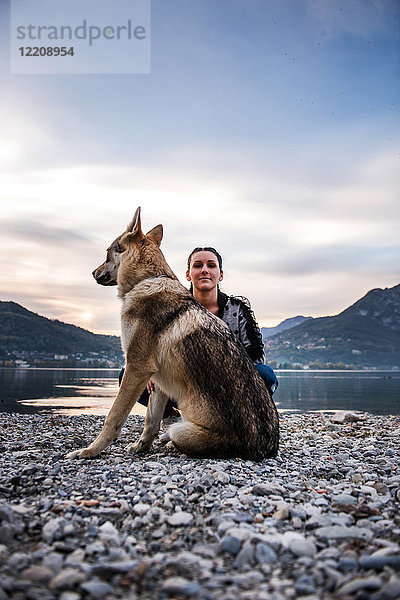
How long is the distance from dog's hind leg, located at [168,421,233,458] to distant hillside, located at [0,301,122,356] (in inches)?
4688

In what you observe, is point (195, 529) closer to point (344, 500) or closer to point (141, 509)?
point (141, 509)

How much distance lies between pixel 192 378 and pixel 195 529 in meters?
2.25

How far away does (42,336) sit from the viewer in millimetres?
135750

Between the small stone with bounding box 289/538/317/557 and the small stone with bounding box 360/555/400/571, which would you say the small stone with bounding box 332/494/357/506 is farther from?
the small stone with bounding box 360/555/400/571

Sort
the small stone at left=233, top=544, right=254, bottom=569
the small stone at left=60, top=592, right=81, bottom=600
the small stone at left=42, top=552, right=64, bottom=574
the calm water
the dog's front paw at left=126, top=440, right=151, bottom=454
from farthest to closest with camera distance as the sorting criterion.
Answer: the calm water
the dog's front paw at left=126, top=440, right=151, bottom=454
the small stone at left=233, top=544, right=254, bottom=569
the small stone at left=42, top=552, right=64, bottom=574
the small stone at left=60, top=592, right=81, bottom=600

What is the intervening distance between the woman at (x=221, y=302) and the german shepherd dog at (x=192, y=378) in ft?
6.20

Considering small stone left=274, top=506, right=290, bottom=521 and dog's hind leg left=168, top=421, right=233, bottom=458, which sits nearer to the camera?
small stone left=274, top=506, right=290, bottom=521

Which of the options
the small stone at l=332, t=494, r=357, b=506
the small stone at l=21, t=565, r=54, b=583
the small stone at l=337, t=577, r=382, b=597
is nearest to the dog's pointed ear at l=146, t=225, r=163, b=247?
the small stone at l=332, t=494, r=357, b=506

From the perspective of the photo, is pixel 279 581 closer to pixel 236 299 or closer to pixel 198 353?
pixel 198 353

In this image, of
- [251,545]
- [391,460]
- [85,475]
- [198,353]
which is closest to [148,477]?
[85,475]

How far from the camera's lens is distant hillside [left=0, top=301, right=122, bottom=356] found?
127312 millimetres

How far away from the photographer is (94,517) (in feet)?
11.0

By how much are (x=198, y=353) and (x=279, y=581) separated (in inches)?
123

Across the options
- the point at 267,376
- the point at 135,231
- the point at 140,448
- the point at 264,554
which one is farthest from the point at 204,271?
the point at 264,554
